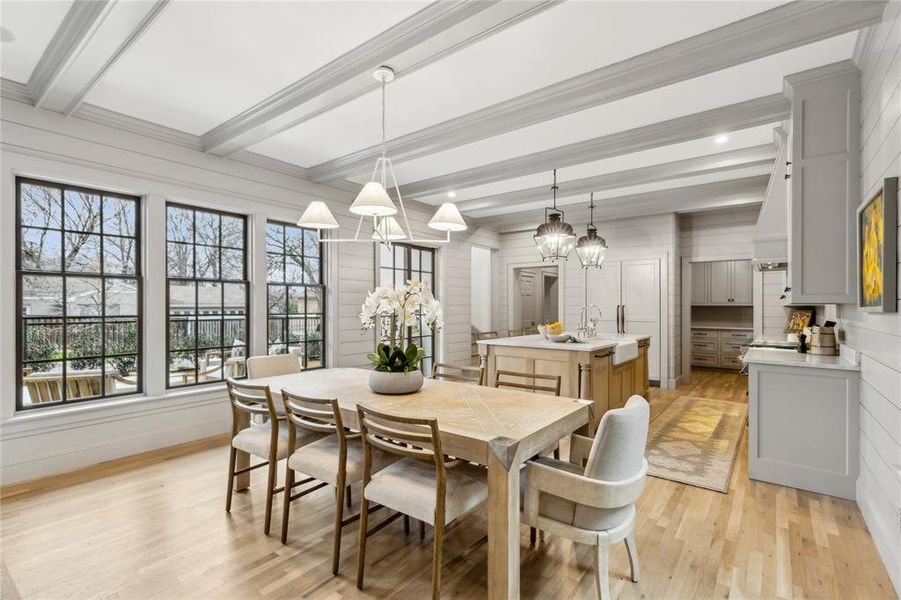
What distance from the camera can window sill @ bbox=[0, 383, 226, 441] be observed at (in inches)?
129

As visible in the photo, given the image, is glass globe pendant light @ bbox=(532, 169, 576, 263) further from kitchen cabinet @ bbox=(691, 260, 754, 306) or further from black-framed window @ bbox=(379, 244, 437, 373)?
kitchen cabinet @ bbox=(691, 260, 754, 306)

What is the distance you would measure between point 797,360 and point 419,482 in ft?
9.64

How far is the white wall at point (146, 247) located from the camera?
3.21 meters

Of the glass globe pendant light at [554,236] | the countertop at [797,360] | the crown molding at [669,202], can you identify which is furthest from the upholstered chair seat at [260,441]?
the crown molding at [669,202]

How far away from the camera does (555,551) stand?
7.77 feet

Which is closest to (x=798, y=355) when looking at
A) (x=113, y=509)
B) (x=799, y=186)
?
(x=799, y=186)

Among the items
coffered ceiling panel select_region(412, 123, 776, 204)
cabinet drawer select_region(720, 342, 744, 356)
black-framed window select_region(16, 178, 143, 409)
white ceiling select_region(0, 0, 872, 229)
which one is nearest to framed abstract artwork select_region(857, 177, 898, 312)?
white ceiling select_region(0, 0, 872, 229)

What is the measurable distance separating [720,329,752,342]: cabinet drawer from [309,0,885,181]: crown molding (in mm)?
7211

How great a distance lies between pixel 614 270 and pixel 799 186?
449 centimetres

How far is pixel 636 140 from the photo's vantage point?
3.89m

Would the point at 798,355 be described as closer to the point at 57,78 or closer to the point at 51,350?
the point at 57,78

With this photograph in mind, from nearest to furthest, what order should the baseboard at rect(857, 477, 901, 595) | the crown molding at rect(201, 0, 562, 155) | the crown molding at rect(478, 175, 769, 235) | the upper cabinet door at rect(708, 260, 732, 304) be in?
1. the baseboard at rect(857, 477, 901, 595)
2. the crown molding at rect(201, 0, 562, 155)
3. the crown molding at rect(478, 175, 769, 235)
4. the upper cabinet door at rect(708, 260, 732, 304)

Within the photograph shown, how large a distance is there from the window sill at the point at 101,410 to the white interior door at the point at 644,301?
20.2 feet

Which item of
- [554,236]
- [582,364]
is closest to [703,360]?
[582,364]
